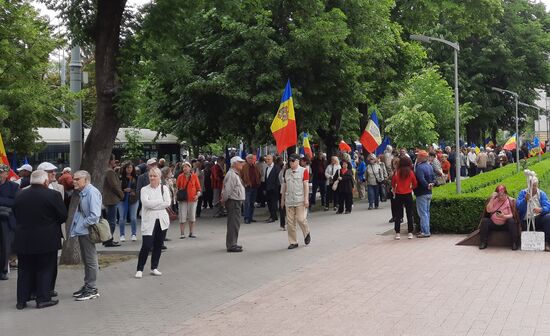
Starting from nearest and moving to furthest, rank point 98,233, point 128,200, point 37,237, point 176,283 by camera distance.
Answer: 1. point 37,237
2. point 98,233
3. point 176,283
4. point 128,200

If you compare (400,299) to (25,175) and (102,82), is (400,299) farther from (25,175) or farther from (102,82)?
(25,175)

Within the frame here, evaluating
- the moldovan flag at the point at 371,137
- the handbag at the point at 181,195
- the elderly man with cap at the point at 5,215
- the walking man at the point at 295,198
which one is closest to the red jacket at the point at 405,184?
the walking man at the point at 295,198

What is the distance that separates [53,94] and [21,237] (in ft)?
44.7

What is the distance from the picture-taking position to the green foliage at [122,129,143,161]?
104 feet

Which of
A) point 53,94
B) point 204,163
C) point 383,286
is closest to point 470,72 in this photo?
point 204,163

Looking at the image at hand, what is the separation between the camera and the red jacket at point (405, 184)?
47.1 feet

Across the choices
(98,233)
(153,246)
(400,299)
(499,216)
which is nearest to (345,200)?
(499,216)

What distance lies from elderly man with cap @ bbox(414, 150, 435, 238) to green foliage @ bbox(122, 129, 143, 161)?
19.3 m

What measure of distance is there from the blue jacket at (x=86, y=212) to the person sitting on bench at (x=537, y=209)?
25.8 feet

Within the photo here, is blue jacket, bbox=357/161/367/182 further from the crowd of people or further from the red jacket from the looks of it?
the red jacket

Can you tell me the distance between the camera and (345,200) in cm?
2102

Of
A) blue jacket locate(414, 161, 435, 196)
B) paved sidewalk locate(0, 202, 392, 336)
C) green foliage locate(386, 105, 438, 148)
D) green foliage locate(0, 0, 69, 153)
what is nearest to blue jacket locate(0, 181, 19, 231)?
paved sidewalk locate(0, 202, 392, 336)

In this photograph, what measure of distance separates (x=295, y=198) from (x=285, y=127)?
13.6 feet

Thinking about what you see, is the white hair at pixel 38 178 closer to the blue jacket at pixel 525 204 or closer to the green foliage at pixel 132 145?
the blue jacket at pixel 525 204
